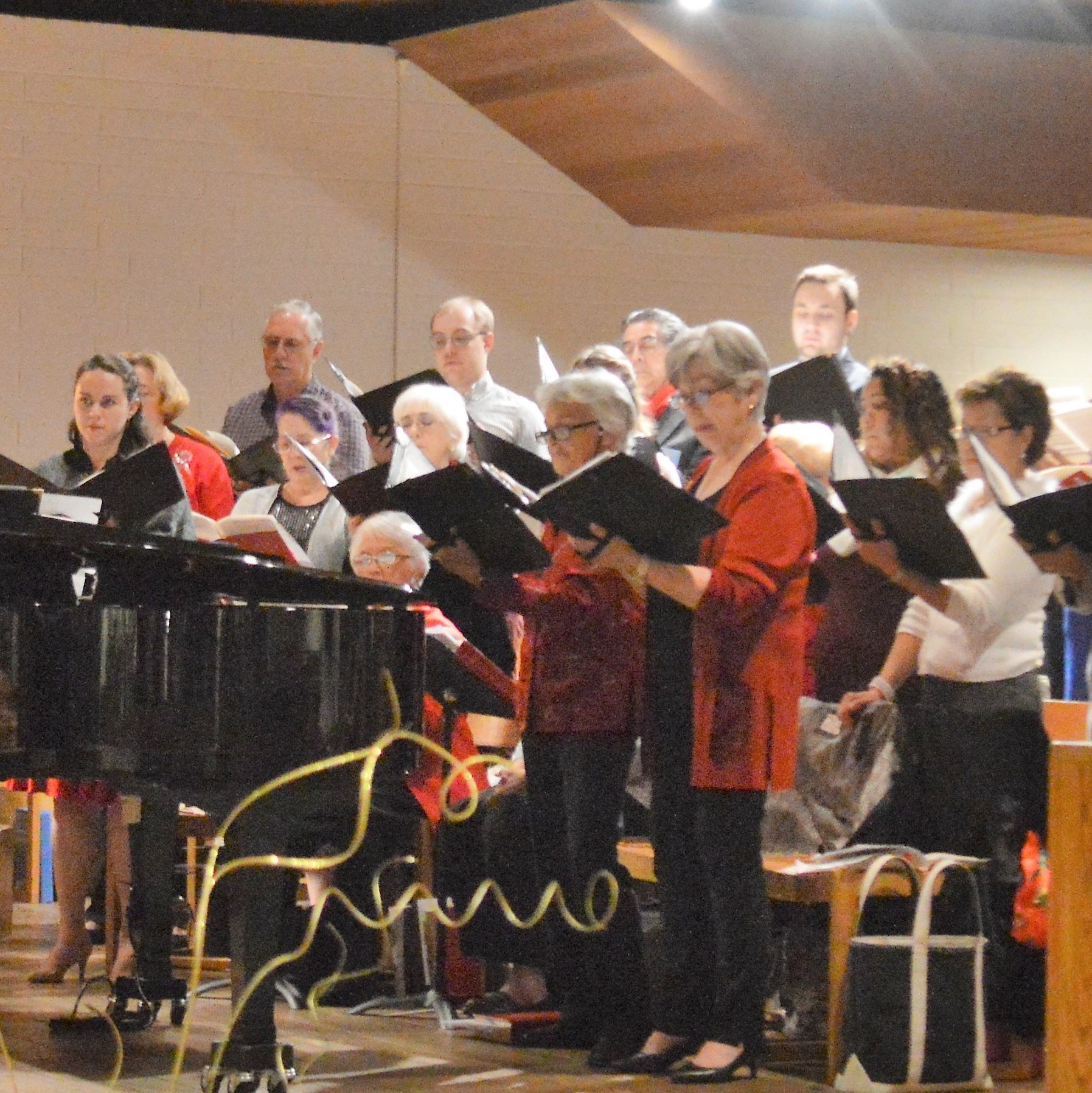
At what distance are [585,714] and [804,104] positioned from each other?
4081 millimetres

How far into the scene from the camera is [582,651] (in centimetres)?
353

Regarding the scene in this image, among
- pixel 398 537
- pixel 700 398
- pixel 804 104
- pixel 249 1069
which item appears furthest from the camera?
pixel 804 104

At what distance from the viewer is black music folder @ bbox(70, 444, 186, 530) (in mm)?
3781

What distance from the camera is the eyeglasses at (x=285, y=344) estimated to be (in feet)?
19.4

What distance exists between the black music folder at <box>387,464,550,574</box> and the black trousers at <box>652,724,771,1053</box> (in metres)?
0.44

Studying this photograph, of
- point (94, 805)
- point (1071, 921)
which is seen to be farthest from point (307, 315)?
point (1071, 921)

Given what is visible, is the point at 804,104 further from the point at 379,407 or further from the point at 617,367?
the point at 379,407

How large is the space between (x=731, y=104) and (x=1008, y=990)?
4153 millimetres

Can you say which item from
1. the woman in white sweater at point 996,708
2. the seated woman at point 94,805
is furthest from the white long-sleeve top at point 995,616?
the seated woman at point 94,805

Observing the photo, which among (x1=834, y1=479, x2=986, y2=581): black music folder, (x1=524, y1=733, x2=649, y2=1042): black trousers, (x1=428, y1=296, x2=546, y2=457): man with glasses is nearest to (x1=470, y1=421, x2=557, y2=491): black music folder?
(x1=524, y1=733, x2=649, y2=1042): black trousers

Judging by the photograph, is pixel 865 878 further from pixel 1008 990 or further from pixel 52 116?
pixel 52 116

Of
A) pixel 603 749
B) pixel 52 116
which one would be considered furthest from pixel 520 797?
pixel 52 116

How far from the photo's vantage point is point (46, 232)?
723cm

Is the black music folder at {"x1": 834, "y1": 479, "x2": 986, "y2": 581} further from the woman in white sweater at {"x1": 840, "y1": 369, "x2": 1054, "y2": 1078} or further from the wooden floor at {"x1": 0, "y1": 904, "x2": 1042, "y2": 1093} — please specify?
the wooden floor at {"x1": 0, "y1": 904, "x2": 1042, "y2": 1093}
